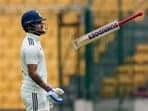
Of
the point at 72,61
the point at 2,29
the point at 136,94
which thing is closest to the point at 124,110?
the point at 136,94

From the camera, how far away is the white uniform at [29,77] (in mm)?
7562

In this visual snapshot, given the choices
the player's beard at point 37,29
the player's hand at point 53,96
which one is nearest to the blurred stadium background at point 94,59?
the player's beard at point 37,29

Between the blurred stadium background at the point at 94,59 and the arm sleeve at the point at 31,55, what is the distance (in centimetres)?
529

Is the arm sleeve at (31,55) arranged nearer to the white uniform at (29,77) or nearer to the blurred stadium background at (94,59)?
the white uniform at (29,77)

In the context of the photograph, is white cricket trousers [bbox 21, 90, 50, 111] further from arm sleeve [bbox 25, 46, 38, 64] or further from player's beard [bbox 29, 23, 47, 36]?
player's beard [bbox 29, 23, 47, 36]

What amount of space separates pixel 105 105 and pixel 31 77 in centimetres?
567

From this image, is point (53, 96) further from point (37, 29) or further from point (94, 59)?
point (94, 59)

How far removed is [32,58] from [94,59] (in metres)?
5.55

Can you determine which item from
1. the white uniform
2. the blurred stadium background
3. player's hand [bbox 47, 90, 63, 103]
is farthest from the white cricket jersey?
the blurred stadium background

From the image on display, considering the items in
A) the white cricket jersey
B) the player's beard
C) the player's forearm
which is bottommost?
the player's forearm

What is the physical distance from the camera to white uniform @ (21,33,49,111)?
756 centimetres

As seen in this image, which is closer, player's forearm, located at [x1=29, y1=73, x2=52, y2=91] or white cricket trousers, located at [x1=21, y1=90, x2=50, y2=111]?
player's forearm, located at [x1=29, y1=73, x2=52, y2=91]

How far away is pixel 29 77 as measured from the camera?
7.59 meters

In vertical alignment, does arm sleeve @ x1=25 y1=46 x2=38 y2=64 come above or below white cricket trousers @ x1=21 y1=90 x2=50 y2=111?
above
